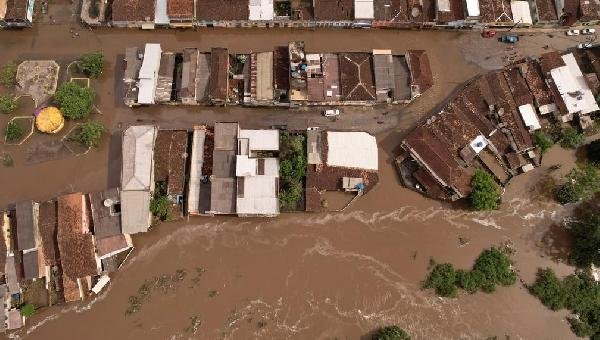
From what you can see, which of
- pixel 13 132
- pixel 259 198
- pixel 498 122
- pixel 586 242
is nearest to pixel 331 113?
pixel 259 198

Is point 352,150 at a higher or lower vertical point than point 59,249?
higher

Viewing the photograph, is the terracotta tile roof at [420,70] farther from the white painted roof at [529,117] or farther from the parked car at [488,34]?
the white painted roof at [529,117]

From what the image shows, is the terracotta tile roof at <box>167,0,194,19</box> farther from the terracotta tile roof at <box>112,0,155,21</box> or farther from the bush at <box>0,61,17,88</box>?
the bush at <box>0,61,17,88</box>

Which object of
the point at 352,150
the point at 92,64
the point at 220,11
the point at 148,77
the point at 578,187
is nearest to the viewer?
the point at 578,187

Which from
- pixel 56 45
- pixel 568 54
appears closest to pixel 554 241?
pixel 568 54

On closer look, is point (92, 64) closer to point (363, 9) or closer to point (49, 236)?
point (49, 236)

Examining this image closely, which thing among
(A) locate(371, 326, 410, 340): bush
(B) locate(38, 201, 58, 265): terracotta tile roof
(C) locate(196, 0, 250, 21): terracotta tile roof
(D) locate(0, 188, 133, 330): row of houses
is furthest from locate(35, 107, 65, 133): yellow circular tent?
(A) locate(371, 326, 410, 340): bush
